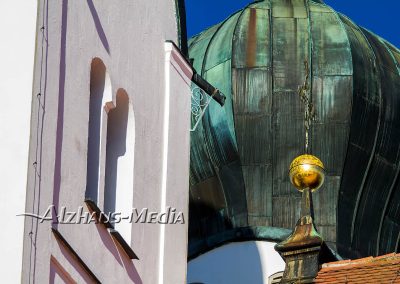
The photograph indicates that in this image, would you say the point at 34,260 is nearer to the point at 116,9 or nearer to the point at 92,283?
the point at 92,283

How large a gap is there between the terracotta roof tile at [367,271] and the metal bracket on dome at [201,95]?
1.91 m

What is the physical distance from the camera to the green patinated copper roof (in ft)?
78.4

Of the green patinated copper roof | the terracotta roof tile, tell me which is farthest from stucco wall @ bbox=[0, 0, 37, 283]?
the green patinated copper roof

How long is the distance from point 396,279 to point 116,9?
3.06m

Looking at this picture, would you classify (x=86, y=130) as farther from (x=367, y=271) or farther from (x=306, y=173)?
(x=306, y=173)

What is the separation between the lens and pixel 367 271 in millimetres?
15789

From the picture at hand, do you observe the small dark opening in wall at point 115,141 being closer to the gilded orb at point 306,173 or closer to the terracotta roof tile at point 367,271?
the terracotta roof tile at point 367,271

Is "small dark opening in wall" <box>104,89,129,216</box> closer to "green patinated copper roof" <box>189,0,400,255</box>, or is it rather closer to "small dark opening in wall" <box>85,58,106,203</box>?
"small dark opening in wall" <box>85,58,106,203</box>

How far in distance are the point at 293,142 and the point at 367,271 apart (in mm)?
8325

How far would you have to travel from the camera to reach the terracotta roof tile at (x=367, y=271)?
15.6 m

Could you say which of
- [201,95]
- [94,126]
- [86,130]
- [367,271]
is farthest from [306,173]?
[86,130]

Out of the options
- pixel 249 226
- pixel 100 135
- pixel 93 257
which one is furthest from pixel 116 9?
pixel 249 226

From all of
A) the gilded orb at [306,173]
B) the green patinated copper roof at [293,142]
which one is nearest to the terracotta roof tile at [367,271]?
the gilded orb at [306,173]

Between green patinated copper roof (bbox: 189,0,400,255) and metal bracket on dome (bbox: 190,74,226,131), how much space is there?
6220mm
